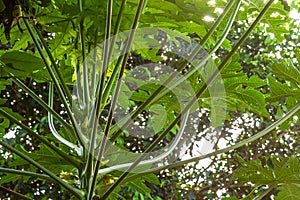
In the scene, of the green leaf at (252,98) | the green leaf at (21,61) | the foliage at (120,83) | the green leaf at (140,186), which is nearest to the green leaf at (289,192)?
the foliage at (120,83)

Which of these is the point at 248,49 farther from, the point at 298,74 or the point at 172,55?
the point at 298,74

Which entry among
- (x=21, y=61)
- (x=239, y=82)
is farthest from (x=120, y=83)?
(x=239, y=82)

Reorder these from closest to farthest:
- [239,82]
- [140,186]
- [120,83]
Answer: [120,83], [239,82], [140,186]

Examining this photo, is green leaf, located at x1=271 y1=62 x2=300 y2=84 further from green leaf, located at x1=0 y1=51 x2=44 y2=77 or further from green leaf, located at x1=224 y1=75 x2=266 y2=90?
green leaf, located at x1=0 y1=51 x2=44 y2=77

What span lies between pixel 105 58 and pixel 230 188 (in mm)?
2546

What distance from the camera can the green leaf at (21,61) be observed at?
2.94ft

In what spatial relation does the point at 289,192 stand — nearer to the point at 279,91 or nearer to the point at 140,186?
the point at 279,91

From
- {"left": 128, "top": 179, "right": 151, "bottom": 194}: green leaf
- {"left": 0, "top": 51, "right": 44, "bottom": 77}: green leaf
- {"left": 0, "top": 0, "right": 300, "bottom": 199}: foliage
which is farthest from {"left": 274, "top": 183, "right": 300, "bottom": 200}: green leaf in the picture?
{"left": 0, "top": 51, "right": 44, "bottom": 77}: green leaf

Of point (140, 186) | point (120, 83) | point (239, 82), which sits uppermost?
point (239, 82)

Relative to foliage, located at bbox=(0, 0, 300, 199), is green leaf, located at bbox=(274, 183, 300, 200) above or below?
below

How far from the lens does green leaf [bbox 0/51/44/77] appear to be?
0.90 meters

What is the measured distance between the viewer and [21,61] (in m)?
0.91

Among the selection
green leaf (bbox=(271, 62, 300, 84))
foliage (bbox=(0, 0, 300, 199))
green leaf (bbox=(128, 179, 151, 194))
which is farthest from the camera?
green leaf (bbox=(128, 179, 151, 194))

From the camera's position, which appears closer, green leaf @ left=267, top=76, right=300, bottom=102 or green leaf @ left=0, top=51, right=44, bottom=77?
green leaf @ left=0, top=51, right=44, bottom=77
